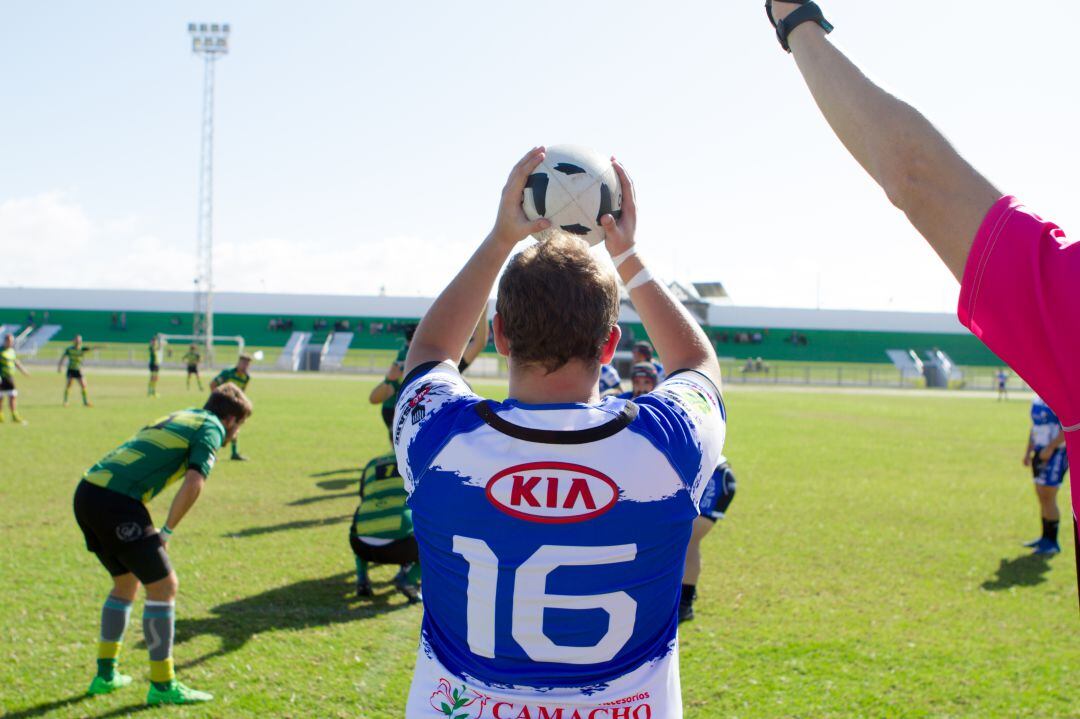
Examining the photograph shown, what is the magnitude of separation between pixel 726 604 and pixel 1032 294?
240 inches

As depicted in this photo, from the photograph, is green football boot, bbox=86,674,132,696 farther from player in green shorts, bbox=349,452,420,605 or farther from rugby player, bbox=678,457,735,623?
rugby player, bbox=678,457,735,623

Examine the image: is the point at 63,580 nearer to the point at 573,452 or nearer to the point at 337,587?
the point at 337,587

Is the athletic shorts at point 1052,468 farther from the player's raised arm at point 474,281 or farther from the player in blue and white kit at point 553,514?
the player's raised arm at point 474,281

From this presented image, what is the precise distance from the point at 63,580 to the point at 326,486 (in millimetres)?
4894

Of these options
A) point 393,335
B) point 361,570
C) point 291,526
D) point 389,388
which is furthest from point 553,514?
point 393,335

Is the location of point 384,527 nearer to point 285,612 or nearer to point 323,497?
point 285,612

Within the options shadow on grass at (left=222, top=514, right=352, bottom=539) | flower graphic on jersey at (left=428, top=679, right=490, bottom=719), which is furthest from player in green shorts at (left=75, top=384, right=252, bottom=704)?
shadow on grass at (left=222, top=514, right=352, bottom=539)

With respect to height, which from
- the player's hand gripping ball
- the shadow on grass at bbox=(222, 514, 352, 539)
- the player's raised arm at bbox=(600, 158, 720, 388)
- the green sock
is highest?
the player's hand gripping ball

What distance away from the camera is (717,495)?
6.59 metres

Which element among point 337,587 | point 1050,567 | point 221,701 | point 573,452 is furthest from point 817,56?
point 1050,567

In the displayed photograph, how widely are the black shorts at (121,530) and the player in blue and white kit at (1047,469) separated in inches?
340

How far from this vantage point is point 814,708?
4.88 metres

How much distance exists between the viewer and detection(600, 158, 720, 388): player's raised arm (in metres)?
2.12

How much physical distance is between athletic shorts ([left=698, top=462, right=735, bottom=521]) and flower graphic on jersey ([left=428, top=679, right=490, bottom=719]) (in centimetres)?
491
